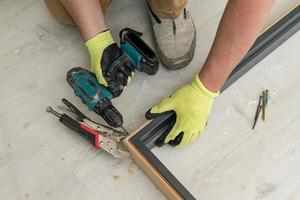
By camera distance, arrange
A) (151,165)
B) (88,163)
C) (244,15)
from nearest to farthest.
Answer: (244,15) < (151,165) < (88,163)

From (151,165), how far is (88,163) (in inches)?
10.6

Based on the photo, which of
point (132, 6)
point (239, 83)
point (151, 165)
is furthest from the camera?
point (132, 6)

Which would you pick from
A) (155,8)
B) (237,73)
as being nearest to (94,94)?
(155,8)

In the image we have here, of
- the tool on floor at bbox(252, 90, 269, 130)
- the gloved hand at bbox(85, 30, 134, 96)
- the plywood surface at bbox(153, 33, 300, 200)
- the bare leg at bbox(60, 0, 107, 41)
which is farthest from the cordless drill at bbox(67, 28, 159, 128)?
the tool on floor at bbox(252, 90, 269, 130)

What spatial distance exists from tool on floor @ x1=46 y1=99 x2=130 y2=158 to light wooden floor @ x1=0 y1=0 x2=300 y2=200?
6 cm

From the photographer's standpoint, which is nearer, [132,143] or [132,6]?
[132,143]

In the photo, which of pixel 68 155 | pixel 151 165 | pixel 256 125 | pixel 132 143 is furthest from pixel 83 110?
pixel 256 125

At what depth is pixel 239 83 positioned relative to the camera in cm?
168

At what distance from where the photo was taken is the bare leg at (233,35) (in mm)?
1208

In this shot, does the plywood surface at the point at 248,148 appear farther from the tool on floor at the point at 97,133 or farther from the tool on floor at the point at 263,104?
the tool on floor at the point at 97,133

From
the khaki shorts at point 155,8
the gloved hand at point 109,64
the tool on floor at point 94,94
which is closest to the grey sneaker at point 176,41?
the khaki shorts at point 155,8

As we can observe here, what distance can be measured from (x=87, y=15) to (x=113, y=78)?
266 mm

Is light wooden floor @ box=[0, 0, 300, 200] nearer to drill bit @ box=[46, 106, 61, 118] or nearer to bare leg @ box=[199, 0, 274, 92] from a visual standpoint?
drill bit @ box=[46, 106, 61, 118]

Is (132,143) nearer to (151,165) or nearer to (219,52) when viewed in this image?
(151,165)
